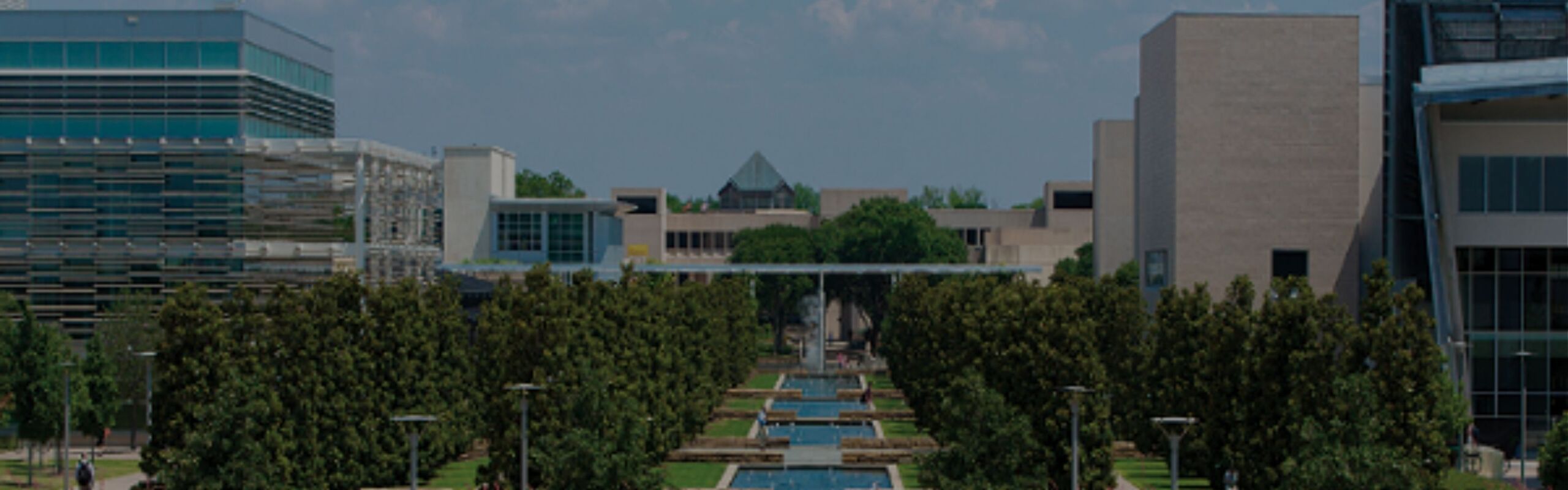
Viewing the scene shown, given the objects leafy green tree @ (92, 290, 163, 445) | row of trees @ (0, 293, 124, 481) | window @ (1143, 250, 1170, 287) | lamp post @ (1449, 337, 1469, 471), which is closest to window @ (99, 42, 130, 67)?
leafy green tree @ (92, 290, 163, 445)

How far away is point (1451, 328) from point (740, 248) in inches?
3043

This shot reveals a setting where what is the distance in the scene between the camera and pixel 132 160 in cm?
6950

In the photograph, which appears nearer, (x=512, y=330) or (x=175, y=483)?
(x=175, y=483)

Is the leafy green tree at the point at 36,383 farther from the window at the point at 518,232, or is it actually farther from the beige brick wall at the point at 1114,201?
the beige brick wall at the point at 1114,201

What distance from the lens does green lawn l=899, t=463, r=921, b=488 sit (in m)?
48.2

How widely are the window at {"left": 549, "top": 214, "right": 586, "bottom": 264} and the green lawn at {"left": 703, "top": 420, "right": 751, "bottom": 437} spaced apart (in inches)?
1515

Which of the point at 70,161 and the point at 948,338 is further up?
the point at 70,161

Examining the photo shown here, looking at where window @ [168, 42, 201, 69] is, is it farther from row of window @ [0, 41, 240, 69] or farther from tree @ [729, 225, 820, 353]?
tree @ [729, 225, 820, 353]

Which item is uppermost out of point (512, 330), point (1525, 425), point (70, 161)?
point (70, 161)

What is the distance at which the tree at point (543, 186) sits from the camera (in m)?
152

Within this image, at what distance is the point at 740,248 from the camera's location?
5089 inches

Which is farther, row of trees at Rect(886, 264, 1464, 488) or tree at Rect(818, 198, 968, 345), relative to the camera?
tree at Rect(818, 198, 968, 345)

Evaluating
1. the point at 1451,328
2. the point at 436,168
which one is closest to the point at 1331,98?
the point at 1451,328

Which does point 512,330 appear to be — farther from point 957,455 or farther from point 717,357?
point 717,357
